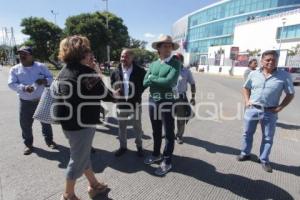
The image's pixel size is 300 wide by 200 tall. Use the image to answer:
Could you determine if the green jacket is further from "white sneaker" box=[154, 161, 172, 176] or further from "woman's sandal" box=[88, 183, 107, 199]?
"woman's sandal" box=[88, 183, 107, 199]

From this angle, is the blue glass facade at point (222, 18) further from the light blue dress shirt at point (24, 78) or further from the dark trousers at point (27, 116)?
the dark trousers at point (27, 116)

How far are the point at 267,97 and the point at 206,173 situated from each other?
1529 mm

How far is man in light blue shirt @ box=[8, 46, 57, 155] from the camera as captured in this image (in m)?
4.03

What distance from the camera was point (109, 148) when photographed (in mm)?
Result: 4656

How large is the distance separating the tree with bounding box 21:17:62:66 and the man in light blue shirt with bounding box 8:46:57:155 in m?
29.5

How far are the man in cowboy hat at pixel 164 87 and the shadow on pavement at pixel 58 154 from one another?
5.11 feet

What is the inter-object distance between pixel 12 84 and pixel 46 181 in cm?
184

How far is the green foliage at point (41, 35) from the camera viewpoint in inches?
1227

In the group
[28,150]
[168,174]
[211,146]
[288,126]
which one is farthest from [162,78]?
[288,126]

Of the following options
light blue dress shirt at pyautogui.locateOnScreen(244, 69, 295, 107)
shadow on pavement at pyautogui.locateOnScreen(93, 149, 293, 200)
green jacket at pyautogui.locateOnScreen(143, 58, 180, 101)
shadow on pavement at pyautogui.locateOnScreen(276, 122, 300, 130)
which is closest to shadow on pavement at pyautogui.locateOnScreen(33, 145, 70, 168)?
shadow on pavement at pyautogui.locateOnScreen(93, 149, 293, 200)

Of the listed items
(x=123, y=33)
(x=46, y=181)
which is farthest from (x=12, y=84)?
(x=123, y=33)

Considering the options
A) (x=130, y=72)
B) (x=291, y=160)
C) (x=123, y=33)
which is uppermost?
(x=123, y=33)

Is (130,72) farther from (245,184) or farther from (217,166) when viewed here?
(245,184)

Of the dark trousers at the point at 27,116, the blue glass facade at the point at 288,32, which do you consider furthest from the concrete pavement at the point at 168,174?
the blue glass facade at the point at 288,32
